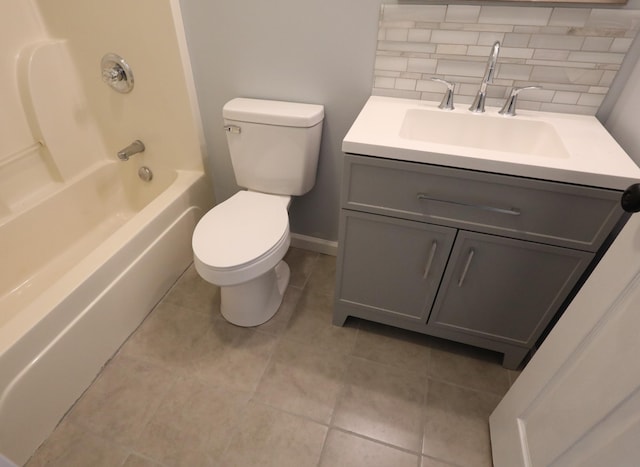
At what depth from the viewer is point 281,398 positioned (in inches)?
49.8

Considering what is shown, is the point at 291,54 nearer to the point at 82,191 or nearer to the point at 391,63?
the point at 391,63

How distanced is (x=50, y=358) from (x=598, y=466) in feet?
4.58

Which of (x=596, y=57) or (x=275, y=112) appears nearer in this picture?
(x=596, y=57)

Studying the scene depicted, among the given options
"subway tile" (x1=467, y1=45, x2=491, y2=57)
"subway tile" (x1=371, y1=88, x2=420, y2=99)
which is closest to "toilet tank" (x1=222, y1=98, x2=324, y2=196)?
"subway tile" (x1=371, y1=88, x2=420, y2=99)

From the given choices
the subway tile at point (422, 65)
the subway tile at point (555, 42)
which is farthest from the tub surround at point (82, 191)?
the subway tile at point (555, 42)

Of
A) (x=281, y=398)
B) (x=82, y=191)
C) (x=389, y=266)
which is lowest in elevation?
(x=281, y=398)

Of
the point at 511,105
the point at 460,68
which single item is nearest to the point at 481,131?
the point at 511,105

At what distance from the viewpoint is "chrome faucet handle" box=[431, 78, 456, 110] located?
47.4 inches

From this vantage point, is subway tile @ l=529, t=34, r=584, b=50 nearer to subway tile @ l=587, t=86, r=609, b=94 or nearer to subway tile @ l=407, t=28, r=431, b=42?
subway tile @ l=587, t=86, r=609, b=94

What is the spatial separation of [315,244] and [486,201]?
1.03 metres

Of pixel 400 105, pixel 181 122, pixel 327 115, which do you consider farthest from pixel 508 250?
pixel 181 122

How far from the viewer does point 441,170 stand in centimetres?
97

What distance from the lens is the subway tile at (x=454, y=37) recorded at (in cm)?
117

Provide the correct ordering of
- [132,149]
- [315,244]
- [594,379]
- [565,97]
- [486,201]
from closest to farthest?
[594,379] → [486,201] → [565,97] → [132,149] → [315,244]
